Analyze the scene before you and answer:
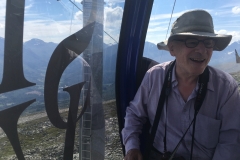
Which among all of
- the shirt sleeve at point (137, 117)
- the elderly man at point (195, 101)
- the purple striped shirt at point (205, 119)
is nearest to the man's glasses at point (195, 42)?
the elderly man at point (195, 101)

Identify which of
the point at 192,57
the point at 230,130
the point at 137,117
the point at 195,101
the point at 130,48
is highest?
the point at 192,57

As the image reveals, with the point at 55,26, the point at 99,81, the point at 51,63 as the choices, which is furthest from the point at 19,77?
the point at 99,81

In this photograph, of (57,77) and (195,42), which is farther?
(57,77)

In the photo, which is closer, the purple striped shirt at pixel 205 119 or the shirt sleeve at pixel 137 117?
the purple striped shirt at pixel 205 119

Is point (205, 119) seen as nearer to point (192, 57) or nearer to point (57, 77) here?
point (192, 57)

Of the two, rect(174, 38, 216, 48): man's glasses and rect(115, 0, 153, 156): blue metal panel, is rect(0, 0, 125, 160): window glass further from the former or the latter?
rect(174, 38, 216, 48): man's glasses

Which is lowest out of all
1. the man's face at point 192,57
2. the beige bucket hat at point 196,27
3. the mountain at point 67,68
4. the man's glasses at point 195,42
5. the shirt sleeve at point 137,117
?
the shirt sleeve at point 137,117

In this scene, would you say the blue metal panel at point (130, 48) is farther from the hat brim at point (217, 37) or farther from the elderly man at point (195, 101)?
the elderly man at point (195, 101)

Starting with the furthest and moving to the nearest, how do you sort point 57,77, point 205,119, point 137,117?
1. point 137,117
2. point 57,77
3. point 205,119

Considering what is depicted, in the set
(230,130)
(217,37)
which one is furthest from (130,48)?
(230,130)
